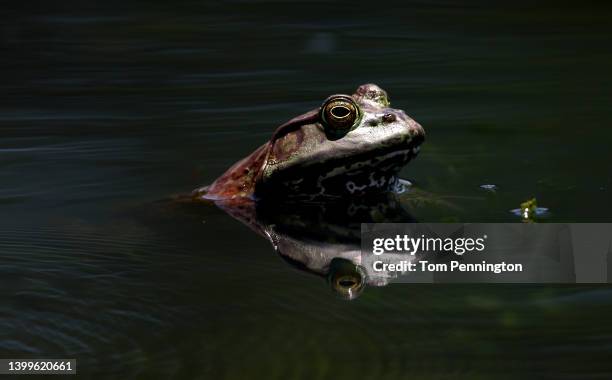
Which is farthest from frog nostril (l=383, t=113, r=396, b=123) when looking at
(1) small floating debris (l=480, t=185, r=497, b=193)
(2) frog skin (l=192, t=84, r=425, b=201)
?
(1) small floating debris (l=480, t=185, r=497, b=193)

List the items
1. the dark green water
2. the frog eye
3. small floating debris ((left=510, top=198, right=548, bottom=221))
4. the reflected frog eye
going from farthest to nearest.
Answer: the frog eye
small floating debris ((left=510, top=198, right=548, bottom=221))
the reflected frog eye
the dark green water

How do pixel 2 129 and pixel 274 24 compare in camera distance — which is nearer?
pixel 2 129

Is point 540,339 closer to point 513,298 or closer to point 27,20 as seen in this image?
point 513,298

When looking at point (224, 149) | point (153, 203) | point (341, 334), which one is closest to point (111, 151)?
point (224, 149)

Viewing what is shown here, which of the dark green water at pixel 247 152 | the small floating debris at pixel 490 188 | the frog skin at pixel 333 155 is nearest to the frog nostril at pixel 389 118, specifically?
the frog skin at pixel 333 155

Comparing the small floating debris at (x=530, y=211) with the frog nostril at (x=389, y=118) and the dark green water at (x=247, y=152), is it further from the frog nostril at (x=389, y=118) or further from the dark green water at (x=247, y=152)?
the frog nostril at (x=389, y=118)

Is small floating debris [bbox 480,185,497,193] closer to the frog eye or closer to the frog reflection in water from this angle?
the frog reflection in water

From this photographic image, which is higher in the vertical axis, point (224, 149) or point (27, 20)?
point (27, 20)
